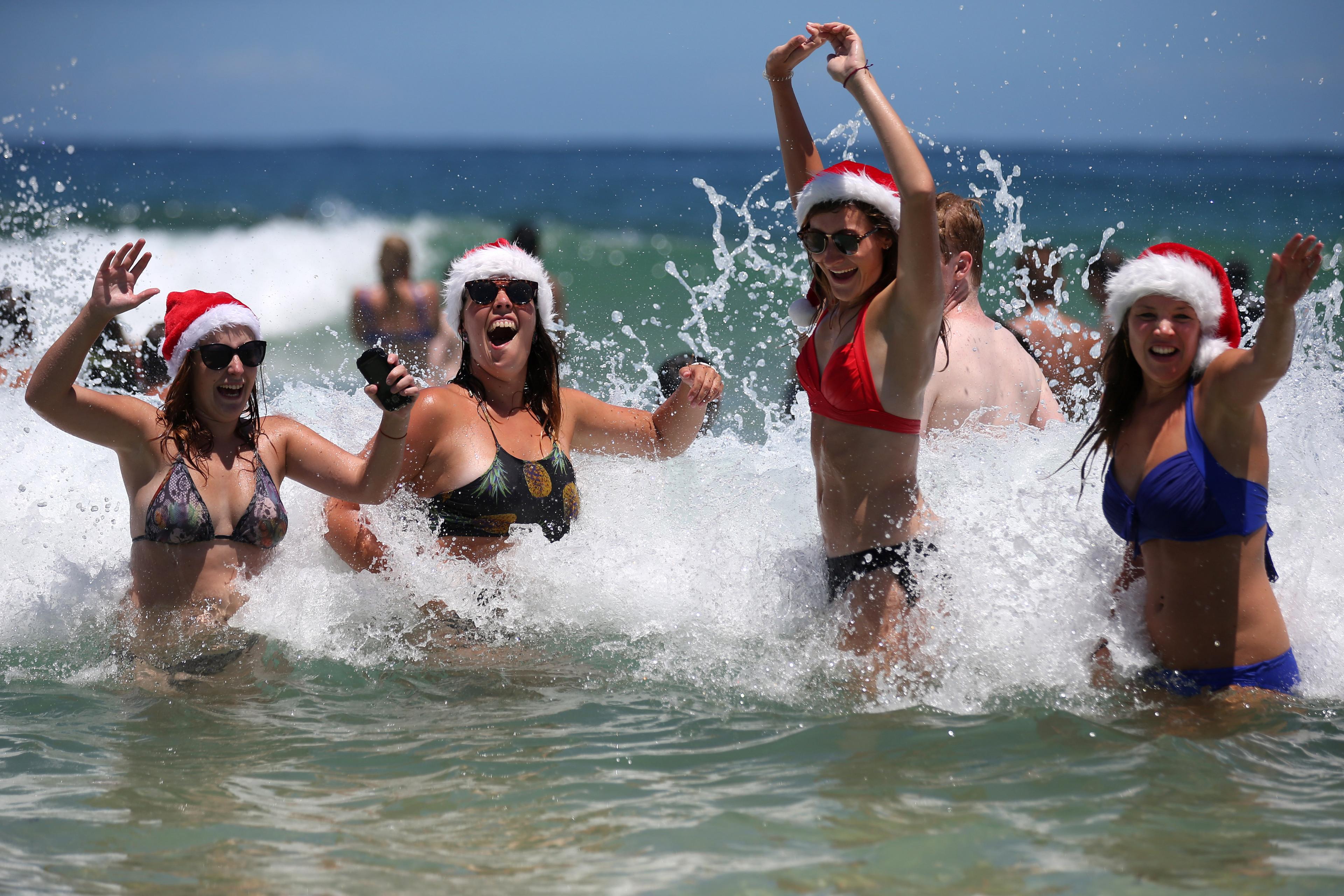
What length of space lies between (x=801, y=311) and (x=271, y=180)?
1824 inches

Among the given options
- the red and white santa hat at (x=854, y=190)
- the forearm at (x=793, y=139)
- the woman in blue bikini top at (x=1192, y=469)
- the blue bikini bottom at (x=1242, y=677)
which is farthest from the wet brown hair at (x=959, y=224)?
the blue bikini bottom at (x=1242, y=677)

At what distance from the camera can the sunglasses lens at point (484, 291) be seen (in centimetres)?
454

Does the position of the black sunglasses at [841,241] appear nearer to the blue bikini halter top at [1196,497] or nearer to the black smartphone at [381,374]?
the blue bikini halter top at [1196,497]

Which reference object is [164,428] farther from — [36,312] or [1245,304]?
[1245,304]

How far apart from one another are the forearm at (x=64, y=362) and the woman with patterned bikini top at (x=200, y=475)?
0.15 metres

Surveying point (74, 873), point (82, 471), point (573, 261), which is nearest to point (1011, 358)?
point (74, 873)

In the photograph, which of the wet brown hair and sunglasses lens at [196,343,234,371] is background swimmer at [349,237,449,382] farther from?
the wet brown hair

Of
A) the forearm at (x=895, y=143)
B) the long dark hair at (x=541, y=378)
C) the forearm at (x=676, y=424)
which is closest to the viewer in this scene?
the forearm at (x=895, y=143)

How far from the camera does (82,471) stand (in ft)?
21.7

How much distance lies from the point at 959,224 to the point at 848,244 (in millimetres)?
1373

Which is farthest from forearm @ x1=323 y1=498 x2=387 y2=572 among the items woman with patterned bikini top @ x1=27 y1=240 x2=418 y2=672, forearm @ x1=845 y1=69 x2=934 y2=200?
forearm @ x1=845 y1=69 x2=934 y2=200

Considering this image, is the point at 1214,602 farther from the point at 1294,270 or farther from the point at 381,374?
the point at 381,374

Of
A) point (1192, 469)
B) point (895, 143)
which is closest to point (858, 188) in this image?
point (895, 143)

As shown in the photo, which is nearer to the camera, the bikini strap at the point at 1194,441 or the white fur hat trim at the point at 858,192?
the bikini strap at the point at 1194,441
